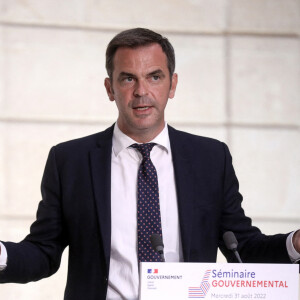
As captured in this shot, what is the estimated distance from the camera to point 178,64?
3.86 metres

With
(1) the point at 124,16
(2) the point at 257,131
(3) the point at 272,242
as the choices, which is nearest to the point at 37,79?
(1) the point at 124,16

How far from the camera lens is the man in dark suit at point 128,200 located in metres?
2.19

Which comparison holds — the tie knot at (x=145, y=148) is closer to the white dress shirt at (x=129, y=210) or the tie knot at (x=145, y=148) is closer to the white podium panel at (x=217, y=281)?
the white dress shirt at (x=129, y=210)

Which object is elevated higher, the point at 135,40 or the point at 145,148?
the point at 135,40

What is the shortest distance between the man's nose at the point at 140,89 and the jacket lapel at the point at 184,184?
0.80 ft

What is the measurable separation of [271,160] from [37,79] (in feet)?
4.78

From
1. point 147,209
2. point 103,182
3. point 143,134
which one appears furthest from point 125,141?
point 147,209

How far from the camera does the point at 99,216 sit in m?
2.22

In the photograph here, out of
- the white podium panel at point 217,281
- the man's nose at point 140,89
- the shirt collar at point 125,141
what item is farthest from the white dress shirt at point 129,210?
the white podium panel at point 217,281

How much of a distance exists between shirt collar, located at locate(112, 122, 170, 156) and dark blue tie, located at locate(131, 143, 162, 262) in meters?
0.07

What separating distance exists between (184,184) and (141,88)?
14.6 inches

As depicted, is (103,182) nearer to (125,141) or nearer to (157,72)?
(125,141)

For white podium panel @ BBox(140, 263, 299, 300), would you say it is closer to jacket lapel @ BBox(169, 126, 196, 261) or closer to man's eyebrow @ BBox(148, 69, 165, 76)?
jacket lapel @ BBox(169, 126, 196, 261)

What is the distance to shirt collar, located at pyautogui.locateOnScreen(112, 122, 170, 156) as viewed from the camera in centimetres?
238
